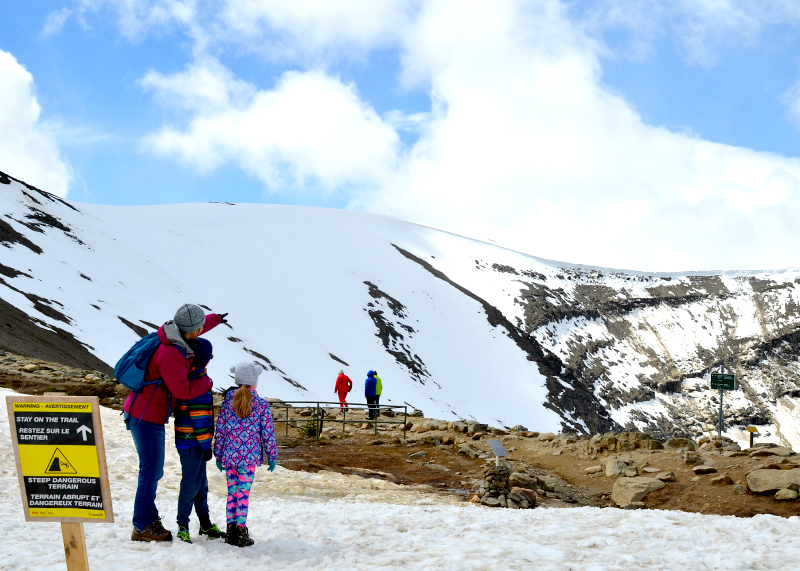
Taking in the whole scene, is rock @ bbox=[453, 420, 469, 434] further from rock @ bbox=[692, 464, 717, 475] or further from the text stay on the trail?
the text stay on the trail

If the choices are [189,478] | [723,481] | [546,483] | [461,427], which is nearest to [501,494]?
[546,483]

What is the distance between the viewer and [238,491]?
5.62m

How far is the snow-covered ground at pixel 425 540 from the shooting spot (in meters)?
5.18

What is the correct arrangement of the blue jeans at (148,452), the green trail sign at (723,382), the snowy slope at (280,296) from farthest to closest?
1. the snowy slope at (280,296)
2. the green trail sign at (723,382)
3. the blue jeans at (148,452)

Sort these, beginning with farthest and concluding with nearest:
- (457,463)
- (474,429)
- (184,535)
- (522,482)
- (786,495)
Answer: (474,429) < (457,463) < (522,482) < (786,495) < (184,535)

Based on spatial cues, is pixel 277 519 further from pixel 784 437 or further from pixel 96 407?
pixel 784 437

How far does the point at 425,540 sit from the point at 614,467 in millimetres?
7682

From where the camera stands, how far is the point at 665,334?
97.4 m

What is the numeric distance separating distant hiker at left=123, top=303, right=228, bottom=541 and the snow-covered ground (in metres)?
0.70

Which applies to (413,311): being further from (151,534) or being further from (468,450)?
(151,534)

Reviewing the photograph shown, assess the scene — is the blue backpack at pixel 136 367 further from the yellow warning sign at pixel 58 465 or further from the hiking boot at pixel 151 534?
the hiking boot at pixel 151 534

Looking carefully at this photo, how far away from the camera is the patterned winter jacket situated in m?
5.60

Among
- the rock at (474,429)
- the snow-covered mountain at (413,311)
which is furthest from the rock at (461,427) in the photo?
the snow-covered mountain at (413,311)

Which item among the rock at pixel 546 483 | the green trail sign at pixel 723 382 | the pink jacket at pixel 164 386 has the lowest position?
the rock at pixel 546 483
